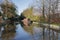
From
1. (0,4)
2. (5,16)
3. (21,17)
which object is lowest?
(21,17)

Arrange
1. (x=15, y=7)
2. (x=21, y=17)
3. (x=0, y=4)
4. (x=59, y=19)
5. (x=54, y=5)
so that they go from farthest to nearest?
(x=21, y=17), (x=15, y=7), (x=0, y=4), (x=59, y=19), (x=54, y=5)

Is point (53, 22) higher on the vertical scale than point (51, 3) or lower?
Answer: lower

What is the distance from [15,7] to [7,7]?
18.9 feet

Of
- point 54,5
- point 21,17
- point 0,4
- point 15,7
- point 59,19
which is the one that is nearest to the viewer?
point 54,5

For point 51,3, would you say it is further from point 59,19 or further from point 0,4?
point 0,4

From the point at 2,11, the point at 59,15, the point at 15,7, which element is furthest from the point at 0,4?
the point at 59,15

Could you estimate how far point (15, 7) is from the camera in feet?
172

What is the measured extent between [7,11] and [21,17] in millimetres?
17435

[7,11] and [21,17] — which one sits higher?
[7,11]

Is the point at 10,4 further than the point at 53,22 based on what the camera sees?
Yes

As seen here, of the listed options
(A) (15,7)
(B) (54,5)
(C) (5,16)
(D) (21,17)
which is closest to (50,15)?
(B) (54,5)

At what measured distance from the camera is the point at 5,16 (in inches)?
1758

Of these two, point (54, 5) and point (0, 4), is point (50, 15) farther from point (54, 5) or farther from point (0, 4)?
point (0, 4)

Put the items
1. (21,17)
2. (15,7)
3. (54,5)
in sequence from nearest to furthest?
(54,5) → (15,7) → (21,17)
